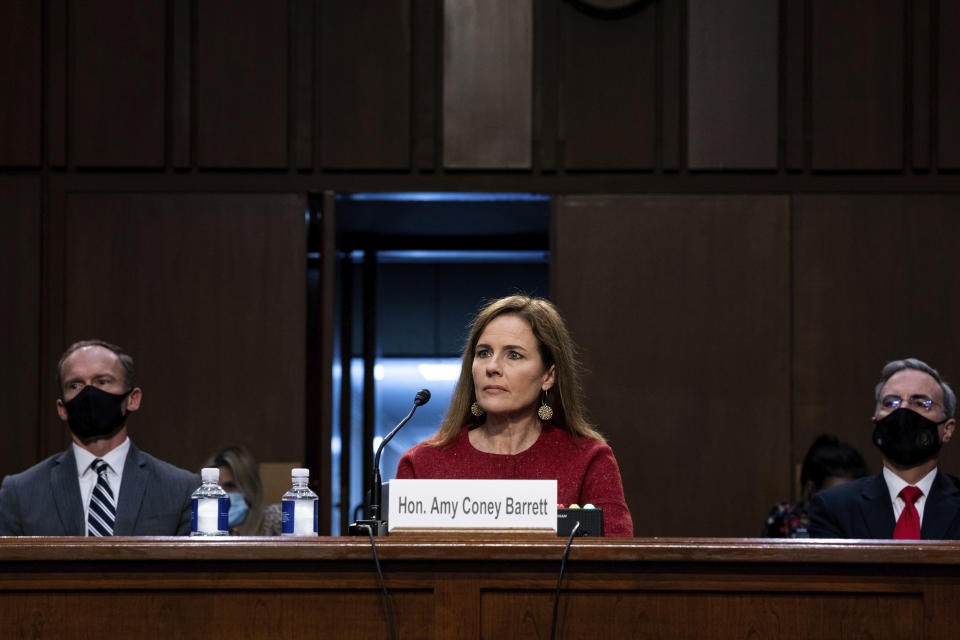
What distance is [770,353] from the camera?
18.3 feet

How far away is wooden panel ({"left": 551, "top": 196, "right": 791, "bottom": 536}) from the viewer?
5.53 m

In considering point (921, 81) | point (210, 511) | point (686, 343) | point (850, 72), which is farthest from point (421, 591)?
point (921, 81)

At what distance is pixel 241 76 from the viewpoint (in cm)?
564

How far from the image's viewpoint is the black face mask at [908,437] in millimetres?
3627

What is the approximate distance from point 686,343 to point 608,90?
1.33 metres

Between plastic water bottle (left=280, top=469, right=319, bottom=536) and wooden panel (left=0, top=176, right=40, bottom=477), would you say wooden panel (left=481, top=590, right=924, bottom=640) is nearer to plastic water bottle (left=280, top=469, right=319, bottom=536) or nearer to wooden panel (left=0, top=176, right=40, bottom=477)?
plastic water bottle (left=280, top=469, right=319, bottom=536)

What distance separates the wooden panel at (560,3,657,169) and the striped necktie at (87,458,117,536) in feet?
9.66

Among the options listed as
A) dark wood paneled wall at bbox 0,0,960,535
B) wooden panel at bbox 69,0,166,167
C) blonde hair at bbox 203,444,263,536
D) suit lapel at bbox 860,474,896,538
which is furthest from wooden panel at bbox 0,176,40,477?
suit lapel at bbox 860,474,896,538

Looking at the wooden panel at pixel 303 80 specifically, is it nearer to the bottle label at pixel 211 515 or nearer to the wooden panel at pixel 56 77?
the wooden panel at pixel 56 77

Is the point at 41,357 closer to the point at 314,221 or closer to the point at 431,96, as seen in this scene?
the point at 314,221

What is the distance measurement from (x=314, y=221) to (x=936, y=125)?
10.5ft

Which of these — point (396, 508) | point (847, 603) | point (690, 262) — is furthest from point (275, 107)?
point (847, 603)

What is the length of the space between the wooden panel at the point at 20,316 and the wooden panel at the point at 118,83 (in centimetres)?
35

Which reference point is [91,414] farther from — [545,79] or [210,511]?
[545,79]
